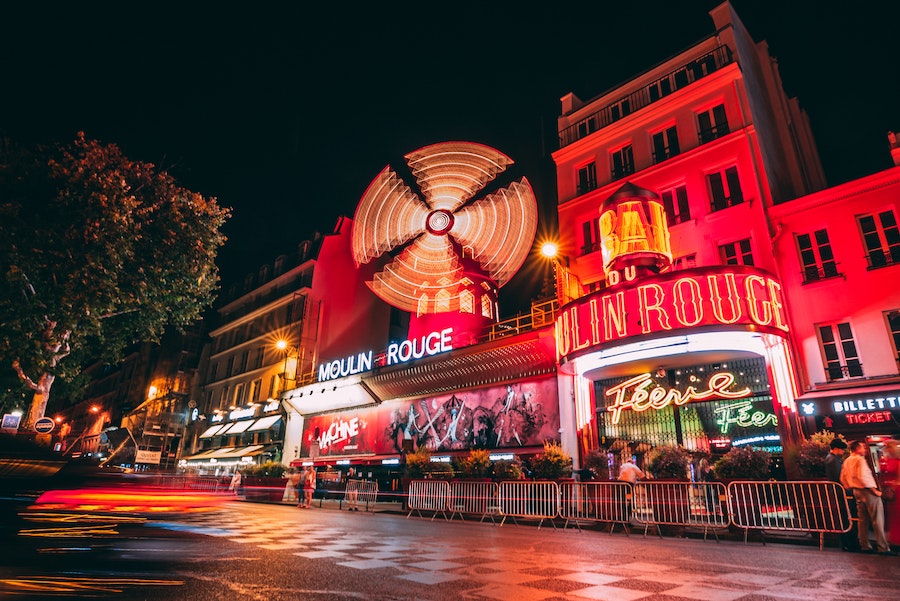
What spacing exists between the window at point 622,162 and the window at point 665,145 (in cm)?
95

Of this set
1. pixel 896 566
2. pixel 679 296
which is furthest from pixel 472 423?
pixel 896 566

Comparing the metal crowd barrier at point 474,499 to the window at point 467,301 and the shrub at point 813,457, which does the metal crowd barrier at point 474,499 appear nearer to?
the shrub at point 813,457

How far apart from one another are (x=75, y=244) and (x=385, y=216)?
49.3 feet

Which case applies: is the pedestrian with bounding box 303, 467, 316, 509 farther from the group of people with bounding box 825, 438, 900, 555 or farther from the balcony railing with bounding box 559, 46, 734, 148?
the balcony railing with bounding box 559, 46, 734, 148

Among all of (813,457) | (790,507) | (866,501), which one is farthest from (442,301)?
(866,501)

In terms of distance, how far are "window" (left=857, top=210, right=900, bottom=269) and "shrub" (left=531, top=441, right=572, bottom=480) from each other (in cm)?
1004

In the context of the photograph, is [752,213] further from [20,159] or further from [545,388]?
[20,159]

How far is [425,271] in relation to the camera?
1086 inches

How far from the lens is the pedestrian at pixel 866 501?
7379 mm

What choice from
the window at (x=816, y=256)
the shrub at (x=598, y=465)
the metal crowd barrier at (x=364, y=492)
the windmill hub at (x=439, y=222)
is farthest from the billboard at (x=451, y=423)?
the windmill hub at (x=439, y=222)

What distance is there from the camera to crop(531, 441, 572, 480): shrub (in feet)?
44.2

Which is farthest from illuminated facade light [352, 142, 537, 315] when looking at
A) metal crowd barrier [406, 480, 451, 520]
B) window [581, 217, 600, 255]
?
metal crowd barrier [406, 480, 451, 520]

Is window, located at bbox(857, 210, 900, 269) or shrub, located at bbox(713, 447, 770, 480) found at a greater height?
window, located at bbox(857, 210, 900, 269)

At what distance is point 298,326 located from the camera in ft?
113
